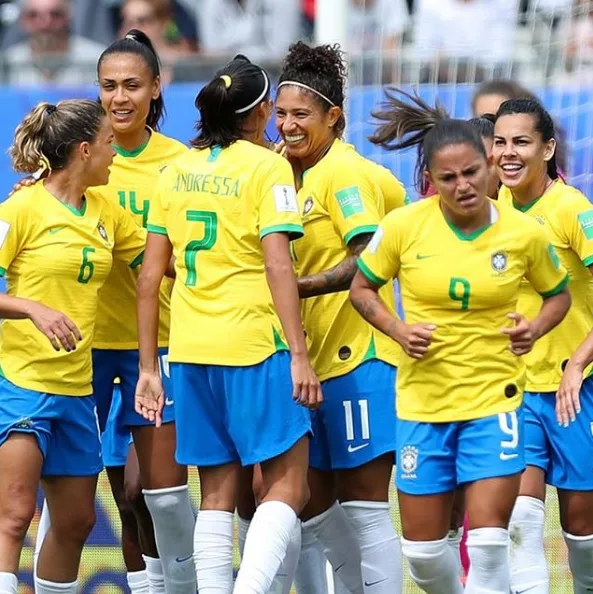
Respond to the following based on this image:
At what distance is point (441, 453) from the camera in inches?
195

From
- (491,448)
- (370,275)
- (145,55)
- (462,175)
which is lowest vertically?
(491,448)

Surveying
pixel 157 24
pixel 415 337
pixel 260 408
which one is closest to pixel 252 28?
pixel 157 24

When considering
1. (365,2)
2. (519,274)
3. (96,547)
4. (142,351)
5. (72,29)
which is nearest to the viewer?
(519,274)

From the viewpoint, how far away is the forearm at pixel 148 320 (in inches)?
207

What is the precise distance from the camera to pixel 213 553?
199 inches

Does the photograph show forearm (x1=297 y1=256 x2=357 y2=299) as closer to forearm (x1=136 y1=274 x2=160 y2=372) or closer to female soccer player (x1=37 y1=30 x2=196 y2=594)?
forearm (x1=136 y1=274 x2=160 y2=372)

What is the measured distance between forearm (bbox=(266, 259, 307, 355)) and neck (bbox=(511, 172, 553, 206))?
1157 mm

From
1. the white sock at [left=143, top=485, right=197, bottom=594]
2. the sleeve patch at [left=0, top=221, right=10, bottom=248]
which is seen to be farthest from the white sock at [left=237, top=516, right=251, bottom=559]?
the sleeve patch at [left=0, top=221, right=10, bottom=248]

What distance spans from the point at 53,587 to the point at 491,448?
6.18 feet

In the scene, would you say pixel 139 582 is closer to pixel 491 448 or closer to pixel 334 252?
pixel 334 252

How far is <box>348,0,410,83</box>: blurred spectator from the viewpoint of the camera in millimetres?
9742

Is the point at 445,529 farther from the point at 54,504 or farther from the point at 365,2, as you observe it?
the point at 365,2

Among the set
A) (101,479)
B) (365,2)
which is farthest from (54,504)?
(365,2)

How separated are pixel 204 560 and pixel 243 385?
660mm
